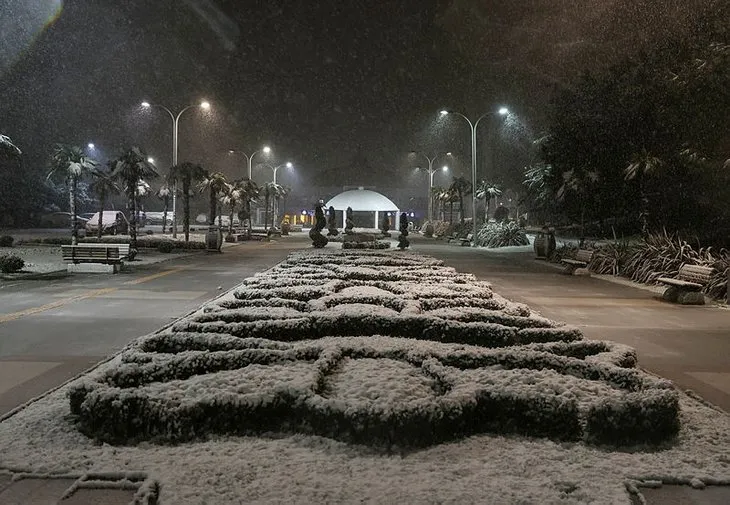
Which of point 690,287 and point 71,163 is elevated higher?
point 71,163

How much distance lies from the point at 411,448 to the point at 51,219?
71.3m

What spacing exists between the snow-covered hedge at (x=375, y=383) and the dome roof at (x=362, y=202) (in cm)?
6397

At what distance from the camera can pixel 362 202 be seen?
74188mm

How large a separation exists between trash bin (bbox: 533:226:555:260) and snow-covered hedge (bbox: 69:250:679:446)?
20807 mm

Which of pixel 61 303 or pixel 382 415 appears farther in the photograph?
pixel 61 303

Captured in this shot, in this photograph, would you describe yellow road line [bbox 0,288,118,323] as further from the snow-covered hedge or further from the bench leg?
the bench leg

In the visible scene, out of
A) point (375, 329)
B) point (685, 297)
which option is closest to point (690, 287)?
point (685, 297)

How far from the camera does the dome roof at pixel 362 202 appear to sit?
73.7 meters

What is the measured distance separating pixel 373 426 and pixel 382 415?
0.11 meters

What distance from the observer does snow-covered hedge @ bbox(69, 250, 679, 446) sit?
17.5 feet

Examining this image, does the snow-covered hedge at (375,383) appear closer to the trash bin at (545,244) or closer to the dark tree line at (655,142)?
the dark tree line at (655,142)

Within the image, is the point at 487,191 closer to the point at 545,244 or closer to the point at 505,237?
the point at 505,237

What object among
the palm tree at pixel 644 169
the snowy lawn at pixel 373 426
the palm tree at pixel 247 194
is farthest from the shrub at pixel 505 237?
the snowy lawn at pixel 373 426

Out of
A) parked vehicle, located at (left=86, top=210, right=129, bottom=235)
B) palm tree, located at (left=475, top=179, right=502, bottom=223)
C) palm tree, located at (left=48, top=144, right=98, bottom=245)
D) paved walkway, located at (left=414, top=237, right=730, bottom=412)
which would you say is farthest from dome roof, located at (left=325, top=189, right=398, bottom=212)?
paved walkway, located at (left=414, top=237, right=730, bottom=412)
